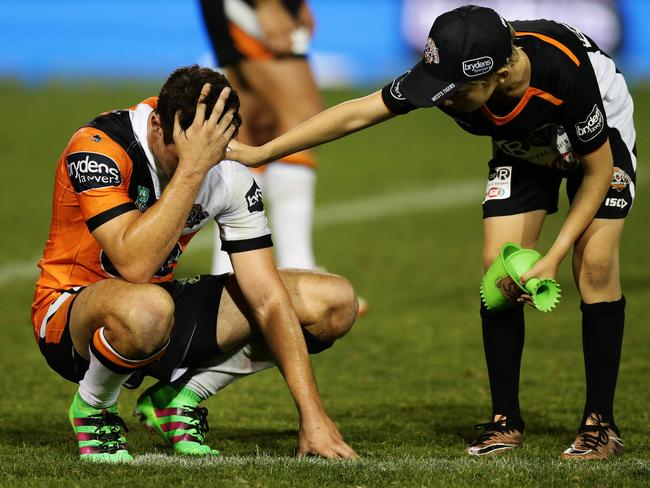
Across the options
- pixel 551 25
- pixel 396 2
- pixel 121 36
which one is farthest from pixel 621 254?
pixel 121 36

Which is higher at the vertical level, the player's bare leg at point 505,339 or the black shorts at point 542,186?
the black shorts at point 542,186

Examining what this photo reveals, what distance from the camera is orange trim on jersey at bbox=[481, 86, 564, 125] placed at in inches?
181

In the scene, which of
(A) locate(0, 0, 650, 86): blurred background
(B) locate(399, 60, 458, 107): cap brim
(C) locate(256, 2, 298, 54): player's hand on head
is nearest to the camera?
(B) locate(399, 60, 458, 107): cap brim

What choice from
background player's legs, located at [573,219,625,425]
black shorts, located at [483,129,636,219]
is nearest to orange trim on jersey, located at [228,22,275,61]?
black shorts, located at [483,129,636,219]

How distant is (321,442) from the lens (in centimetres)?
446

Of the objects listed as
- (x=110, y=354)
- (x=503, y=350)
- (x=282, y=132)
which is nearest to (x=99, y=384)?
Result: (x=110, y=354)

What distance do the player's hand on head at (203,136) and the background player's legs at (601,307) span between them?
1.53 m

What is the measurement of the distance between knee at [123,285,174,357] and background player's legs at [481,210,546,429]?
135 cm

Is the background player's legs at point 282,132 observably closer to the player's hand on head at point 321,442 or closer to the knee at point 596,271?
the knee at point 596,271

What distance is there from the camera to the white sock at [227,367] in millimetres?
5008

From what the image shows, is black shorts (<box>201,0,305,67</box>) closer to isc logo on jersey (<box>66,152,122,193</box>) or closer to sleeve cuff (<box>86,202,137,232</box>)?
isc logo on jersey (<box>66,152,122,193</box>)

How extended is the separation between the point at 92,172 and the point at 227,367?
3.40 ft

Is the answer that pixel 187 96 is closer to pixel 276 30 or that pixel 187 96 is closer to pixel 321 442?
pixel 321 442

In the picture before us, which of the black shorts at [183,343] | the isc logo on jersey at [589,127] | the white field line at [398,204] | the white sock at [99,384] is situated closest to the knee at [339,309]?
the black shorts at [183,343]
